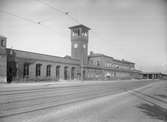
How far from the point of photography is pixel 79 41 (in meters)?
57.0

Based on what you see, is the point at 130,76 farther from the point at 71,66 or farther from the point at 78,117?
the point at 78,117

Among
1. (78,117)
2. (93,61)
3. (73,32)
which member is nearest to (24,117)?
(78,117)

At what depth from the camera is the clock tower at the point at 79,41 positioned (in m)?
56.8

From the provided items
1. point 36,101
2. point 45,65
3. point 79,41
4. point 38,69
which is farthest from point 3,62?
point 79,41

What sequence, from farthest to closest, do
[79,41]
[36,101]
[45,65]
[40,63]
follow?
[79,41] < [45,65] < [40,63] < [36,101]

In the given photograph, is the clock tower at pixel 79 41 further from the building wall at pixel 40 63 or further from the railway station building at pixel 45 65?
the building wall at pixel 40 63

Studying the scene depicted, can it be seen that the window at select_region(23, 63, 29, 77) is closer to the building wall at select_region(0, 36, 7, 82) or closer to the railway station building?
the railway station building

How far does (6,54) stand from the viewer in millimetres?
27453

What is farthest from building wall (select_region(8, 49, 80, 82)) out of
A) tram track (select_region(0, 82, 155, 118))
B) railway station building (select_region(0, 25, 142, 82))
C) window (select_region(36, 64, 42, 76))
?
tram track (select_region(0, 82, 155, 118))

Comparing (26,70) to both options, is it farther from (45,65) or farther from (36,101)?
(36,101)

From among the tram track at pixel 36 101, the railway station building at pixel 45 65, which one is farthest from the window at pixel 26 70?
the tram track at pixel 36 101

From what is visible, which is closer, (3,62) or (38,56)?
(3,62)

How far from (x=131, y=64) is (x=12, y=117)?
106 meters

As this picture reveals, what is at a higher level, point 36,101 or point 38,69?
point 38,69
